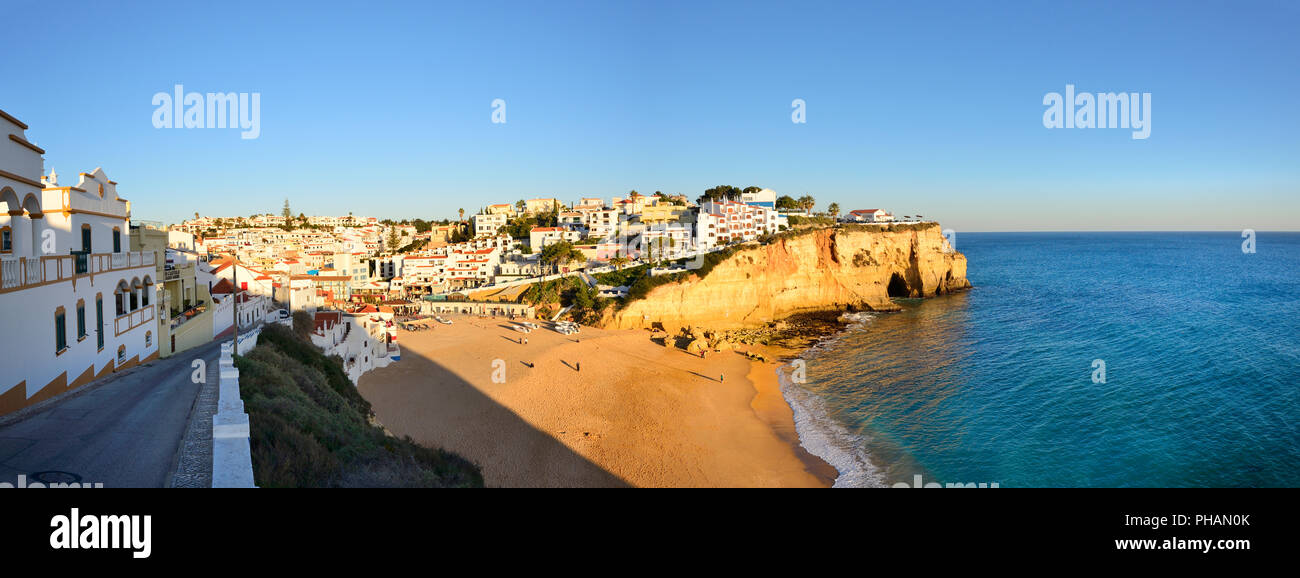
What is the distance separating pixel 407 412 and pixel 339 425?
11483 millimetres

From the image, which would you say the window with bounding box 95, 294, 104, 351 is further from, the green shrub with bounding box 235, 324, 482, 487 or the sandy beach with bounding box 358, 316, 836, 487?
the sandy beach with bounding box 358, 316, 836, 487

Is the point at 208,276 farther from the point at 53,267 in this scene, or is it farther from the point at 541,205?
the point at 541,205

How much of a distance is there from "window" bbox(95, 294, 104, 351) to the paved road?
2.02 m

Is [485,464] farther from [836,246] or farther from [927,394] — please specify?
[836,246]

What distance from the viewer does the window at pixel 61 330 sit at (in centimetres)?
1136

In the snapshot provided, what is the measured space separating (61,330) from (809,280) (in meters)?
49.6

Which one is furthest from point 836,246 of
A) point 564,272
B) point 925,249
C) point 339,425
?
point 339,425

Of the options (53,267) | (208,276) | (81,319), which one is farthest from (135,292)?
(208,276)

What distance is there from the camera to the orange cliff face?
155 ft

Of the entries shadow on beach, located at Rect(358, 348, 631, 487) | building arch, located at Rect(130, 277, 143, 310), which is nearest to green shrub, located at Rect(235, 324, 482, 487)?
building arch, located at Rect(130, 277, 143, 310)

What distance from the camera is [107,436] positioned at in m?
8.66

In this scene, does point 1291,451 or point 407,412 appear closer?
point 1291,451
